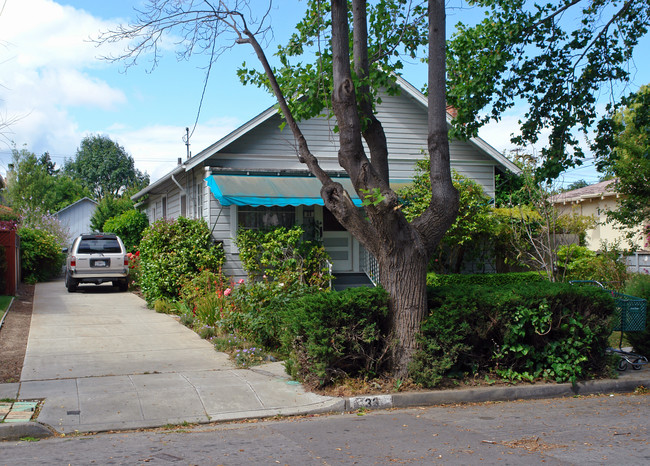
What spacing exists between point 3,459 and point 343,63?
570 centimetres

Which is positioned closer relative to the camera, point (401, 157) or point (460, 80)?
point (460, 80)

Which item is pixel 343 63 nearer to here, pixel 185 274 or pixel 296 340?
pixel 296 340

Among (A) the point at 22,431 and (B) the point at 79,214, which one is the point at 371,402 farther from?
(B) the point at 79,214

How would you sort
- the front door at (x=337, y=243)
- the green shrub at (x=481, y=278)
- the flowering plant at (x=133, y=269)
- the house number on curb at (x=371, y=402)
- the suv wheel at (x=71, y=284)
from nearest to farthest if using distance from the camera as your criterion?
the house number on curb at (x=371, y=402), the green shrub at (x=481, y=278), the front door at (x=337, y=243), the suv wheel at (x=71, y=284), the flowering plant at (x=133, y=269)

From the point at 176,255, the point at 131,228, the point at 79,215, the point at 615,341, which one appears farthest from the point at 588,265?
the point at 79,215

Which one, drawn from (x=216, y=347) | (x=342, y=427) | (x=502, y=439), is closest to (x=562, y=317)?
(x=502, y=439)

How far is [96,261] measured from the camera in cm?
1777

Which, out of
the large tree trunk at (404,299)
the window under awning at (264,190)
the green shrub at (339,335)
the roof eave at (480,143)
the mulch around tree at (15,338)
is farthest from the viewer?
the roof eave at (480,143)

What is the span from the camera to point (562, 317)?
8070 mm

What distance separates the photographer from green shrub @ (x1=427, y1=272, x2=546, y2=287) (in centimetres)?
1443

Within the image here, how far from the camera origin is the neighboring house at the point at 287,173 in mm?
14281

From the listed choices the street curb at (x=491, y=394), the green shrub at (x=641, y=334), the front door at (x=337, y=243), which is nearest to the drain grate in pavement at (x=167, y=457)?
the street curb at (x=491, y=394)

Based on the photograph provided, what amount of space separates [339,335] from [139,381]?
263 centimetres

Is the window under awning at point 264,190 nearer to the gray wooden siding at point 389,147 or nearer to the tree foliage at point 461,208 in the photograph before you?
the gray wooden siding at point 389,147
